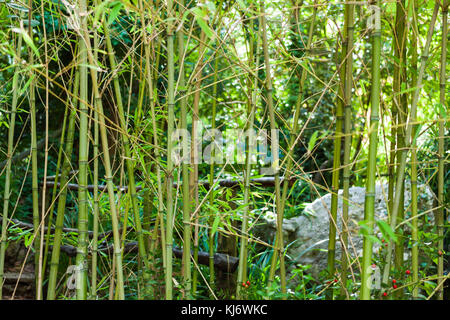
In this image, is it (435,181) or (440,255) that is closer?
(440,255)

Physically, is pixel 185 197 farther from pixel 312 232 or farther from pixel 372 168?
pixel 312 232

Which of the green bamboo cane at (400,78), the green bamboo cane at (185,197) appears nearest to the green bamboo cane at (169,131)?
the green bamboo cane at (185,197)

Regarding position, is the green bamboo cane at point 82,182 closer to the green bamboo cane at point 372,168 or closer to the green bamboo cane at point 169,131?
the green bamboo cane at point 169,131

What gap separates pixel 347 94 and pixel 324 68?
4137mm

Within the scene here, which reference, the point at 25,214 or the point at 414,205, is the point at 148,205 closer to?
the point at 414,205

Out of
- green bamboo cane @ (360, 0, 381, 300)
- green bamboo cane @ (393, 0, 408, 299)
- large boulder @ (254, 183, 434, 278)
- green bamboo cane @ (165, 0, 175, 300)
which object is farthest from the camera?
large boulder @ (254, 183, 434, 278)

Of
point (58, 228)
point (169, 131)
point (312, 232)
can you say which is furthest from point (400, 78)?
point (312, 232)

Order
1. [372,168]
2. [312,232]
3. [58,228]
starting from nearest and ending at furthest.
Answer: [372,168], [58,228], [312,232]

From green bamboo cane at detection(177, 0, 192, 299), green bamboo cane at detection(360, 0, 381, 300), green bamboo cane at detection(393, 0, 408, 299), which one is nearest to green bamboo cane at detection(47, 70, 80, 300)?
green bamboo cane at detection(177, 0, 192, 299)

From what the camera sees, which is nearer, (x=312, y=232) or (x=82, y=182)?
(x=82, y=182)

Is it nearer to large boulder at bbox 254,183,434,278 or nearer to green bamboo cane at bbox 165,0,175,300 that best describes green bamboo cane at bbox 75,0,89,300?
green bamboo cane at bbox 165,0,175,300

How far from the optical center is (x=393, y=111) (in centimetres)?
149

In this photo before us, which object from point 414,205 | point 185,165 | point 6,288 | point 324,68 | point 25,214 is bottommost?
point 6,288
